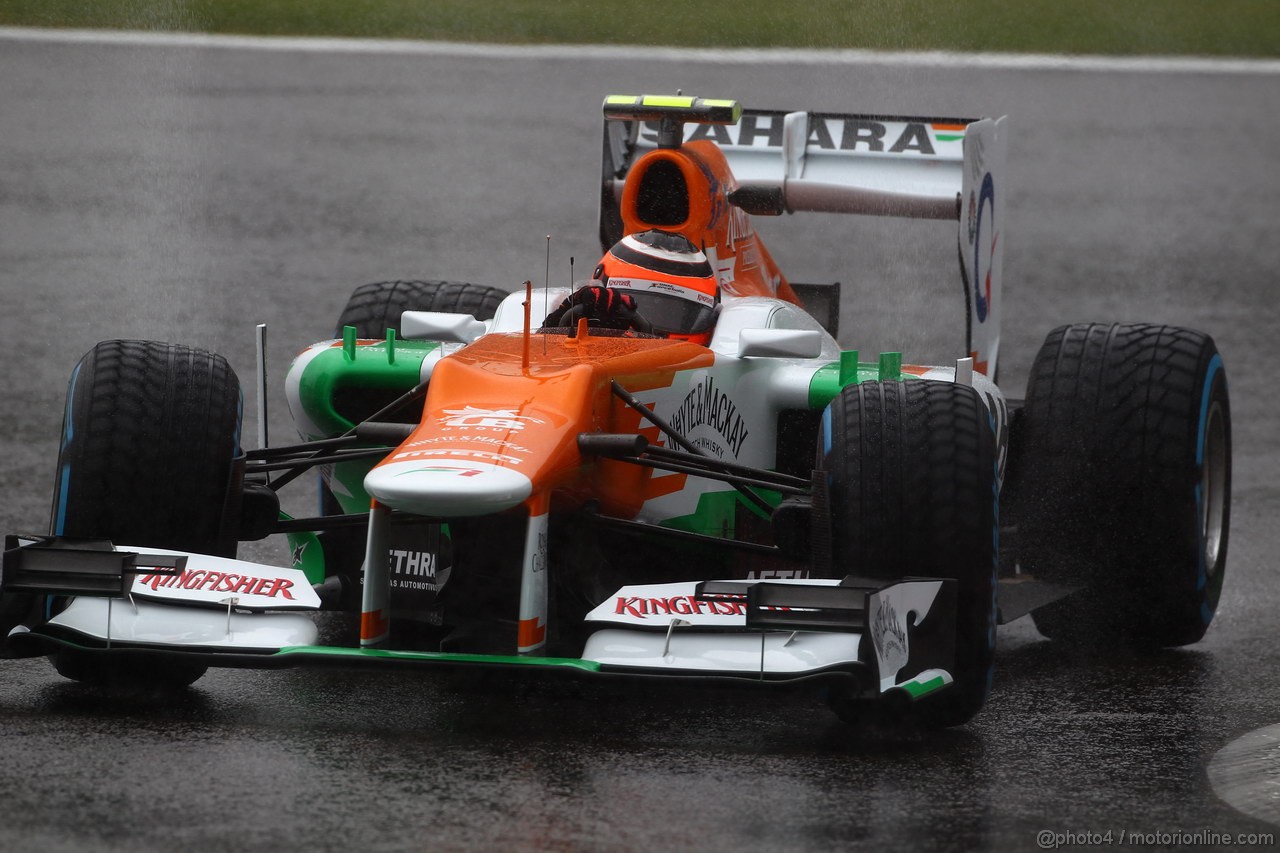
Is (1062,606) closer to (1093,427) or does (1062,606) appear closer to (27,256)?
(1093,427)

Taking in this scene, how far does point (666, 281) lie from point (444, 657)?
2.28 meters

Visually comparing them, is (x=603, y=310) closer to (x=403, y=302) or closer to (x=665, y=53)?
(x=403, y=302)

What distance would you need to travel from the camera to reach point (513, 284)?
49.7 feet

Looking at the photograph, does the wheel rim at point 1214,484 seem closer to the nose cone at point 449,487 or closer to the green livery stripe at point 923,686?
the green livery stripe at point 923,686

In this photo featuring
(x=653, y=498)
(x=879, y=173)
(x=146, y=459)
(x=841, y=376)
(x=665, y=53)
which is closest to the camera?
(x=146, y=459)

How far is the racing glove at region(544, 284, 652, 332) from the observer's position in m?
6.89

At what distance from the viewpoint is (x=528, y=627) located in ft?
18.0

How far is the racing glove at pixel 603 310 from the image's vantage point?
6895 mm

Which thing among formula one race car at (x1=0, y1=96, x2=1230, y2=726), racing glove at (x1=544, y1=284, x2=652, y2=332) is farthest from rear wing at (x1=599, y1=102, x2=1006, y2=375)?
racing glove at (x1=544, y1=284, x2=652, y2=332)

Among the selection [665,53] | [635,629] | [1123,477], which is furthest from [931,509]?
[665,53]

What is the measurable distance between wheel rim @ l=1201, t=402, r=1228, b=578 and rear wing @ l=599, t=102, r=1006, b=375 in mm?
1232

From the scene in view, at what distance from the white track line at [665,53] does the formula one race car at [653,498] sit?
1355 centimetres

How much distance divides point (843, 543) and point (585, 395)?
2.98 feet

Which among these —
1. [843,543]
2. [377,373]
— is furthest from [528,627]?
[377,373]
